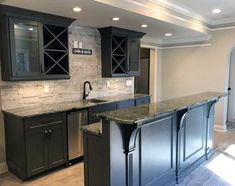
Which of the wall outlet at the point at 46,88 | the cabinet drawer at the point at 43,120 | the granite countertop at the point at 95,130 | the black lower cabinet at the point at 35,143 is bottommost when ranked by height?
the black lower cabinet at the point at 35,143

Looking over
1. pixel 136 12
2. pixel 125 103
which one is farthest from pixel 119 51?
pixel 136 12

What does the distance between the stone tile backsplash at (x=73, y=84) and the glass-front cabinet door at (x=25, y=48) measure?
Result: 1.18ft

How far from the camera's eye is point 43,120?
10.4 feet

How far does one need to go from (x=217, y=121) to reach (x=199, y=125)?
8.10 feet

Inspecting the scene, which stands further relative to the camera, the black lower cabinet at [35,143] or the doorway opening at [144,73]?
the doorway opening at [144,73]

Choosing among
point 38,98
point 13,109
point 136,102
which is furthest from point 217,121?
point 13,109

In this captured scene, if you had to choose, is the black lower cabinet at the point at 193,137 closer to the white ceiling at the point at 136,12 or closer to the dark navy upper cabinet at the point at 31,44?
the white ceiling at the point at 136,12

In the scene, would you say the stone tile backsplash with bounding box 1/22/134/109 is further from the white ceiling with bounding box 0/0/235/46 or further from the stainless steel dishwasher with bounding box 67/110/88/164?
the stainless steel dishwasher with bounding box 67/110/88/164

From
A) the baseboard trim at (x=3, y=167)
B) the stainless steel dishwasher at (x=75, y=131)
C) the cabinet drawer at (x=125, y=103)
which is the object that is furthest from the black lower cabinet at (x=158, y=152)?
the baseboard trim at (x=3, y=167)

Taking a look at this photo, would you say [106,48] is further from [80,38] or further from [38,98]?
[38,98]

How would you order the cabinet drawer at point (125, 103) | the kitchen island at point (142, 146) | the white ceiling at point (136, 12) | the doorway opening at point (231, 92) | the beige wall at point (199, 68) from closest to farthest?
1. the kitchen island at point (142, 146)
2. the white ceiling at point (136, 12)
3. the cabinet drawer at point (125, 103)
4. the beige wall at point (199, 68)
5. the doorway opening at point (231, 92)

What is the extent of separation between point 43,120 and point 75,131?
63 centimetres

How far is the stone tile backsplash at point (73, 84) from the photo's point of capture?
3480 millimetres

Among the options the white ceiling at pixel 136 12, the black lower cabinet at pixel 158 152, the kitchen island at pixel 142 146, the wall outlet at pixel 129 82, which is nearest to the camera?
the kitchen island at pixel 142 146
